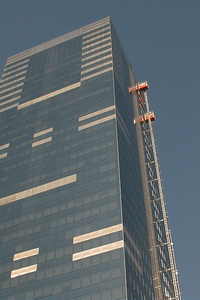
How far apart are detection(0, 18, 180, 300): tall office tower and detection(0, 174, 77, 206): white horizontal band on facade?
28 centimetres

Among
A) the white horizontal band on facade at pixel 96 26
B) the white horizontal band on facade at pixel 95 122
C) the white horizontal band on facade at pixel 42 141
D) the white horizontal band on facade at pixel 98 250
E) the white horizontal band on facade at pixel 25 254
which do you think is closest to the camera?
the white horizontal band on facade at pixel 98 250

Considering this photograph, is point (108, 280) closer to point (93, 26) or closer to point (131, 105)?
point (131, 105)

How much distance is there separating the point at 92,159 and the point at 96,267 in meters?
28.1

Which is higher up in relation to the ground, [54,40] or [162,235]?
[54,40]

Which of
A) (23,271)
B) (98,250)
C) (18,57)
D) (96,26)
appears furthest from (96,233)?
(18,57)

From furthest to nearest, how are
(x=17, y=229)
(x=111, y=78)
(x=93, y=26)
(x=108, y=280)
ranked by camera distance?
(x=93, y=26) → (x=111, y=78) → (x=17, y=229) → (x=108, y=280)

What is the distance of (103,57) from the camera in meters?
132

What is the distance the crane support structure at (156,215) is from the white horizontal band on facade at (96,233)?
14734 mm

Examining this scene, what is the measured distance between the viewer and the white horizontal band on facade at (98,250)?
7975 centimetres

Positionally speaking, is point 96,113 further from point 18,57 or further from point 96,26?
point 18,57

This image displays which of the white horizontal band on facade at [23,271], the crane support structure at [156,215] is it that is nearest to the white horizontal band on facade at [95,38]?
the crane support structure at [156,215]

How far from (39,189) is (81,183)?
423 inches

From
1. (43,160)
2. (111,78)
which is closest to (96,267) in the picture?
(43,160)

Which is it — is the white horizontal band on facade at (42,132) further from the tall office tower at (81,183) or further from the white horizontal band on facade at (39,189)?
the white horizontal band on facade at (39,189)
